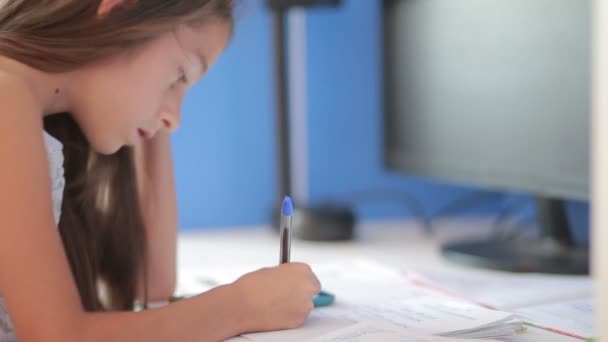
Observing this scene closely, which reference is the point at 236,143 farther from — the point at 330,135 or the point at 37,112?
the point at 37,112

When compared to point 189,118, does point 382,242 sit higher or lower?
lower

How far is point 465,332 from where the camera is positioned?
0.75 metres

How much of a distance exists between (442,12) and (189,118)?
20.5 inches

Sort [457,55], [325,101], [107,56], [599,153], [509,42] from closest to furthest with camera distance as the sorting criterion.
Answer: [599,153] < [107,56] < [509,42] < [457,55] < [325,101]

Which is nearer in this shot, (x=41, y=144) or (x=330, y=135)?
(x=41, y=144)

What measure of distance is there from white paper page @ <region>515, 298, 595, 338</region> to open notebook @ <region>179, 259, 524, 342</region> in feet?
0.17

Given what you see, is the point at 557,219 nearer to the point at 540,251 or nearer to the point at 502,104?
the point at 540,251

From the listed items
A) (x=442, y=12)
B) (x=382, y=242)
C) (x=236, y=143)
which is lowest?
(x=382, y=242)

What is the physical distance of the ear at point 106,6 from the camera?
→ 0.82 m

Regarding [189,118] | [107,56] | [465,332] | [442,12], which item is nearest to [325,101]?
[189,118]

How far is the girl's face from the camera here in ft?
2.84

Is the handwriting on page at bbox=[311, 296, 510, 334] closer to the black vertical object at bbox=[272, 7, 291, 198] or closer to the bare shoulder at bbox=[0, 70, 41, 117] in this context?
the bare shoulder at bbox=[0, 70, 41, 117]

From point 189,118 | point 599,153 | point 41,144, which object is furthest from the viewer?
point 189,118

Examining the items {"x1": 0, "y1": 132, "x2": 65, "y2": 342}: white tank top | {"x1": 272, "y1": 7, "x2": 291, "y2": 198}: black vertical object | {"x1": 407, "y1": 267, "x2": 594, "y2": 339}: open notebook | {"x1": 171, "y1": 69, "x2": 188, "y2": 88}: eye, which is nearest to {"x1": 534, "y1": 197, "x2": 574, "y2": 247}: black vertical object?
{"x1": 407, "y1": 267, "x2": 594, "y2": 339}: open notebook
